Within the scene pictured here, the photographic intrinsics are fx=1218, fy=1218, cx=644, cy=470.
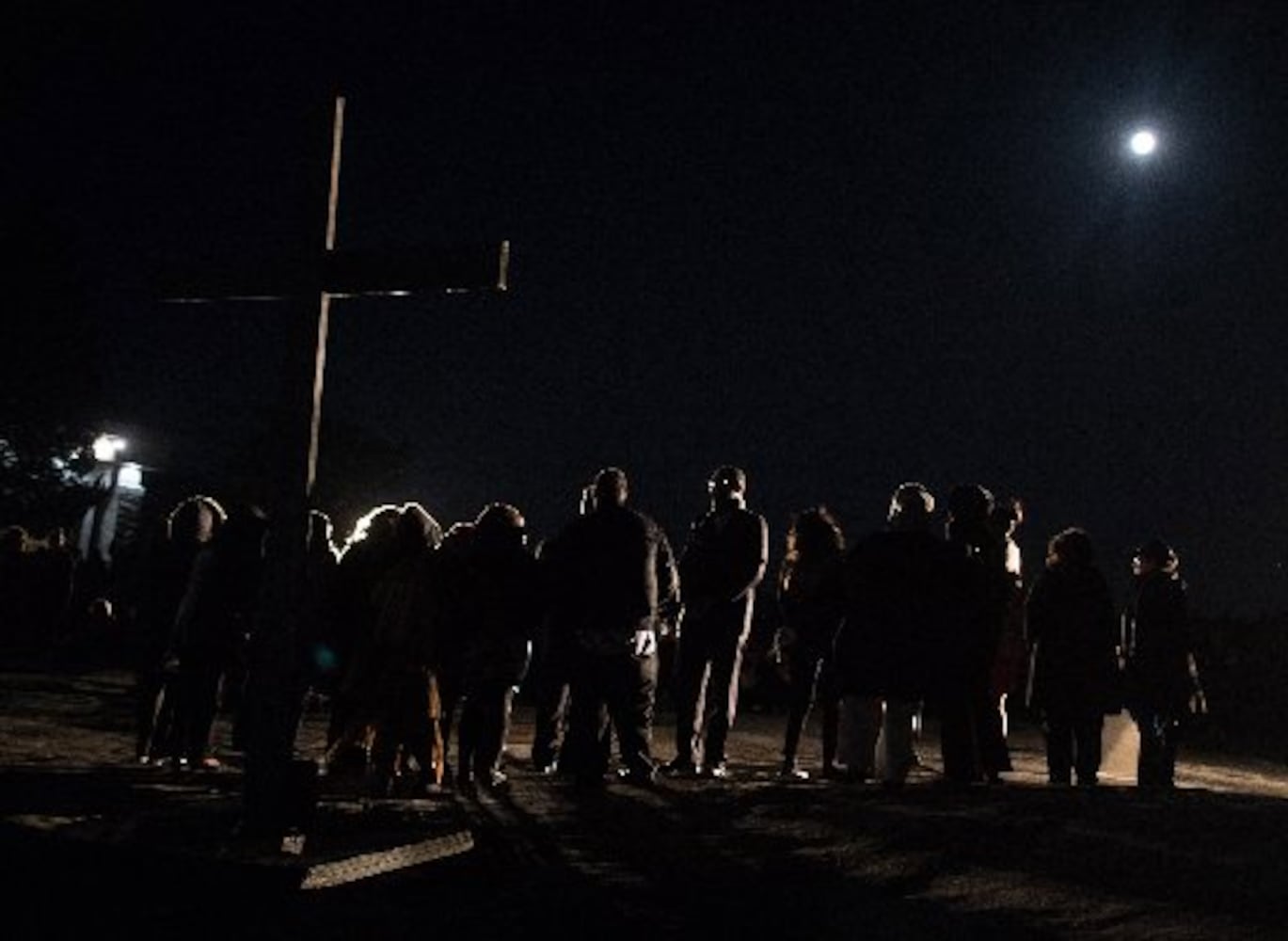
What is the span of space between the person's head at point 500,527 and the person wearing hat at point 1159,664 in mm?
4848

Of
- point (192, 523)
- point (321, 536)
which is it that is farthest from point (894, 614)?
point (192, 523)

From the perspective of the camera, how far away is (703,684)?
8.75 m

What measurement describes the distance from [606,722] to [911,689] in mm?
1997

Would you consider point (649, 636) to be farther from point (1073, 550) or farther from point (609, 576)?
point (1073, 550)

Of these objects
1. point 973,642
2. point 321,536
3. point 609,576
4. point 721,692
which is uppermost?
point 321,536

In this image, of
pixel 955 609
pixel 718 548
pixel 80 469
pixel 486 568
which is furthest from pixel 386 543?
pixel 80 469

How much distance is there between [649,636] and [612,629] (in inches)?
10.5

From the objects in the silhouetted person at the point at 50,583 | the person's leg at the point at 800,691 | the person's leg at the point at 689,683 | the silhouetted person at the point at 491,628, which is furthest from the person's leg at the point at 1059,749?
the silhouetted person at the point at 50,583

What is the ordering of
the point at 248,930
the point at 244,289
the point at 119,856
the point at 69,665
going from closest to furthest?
1. the point at 248,930
2. the point at 119,856
3. the point at 244,289
4. the point at 69,665

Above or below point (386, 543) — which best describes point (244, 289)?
above

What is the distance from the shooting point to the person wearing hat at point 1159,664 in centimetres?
927

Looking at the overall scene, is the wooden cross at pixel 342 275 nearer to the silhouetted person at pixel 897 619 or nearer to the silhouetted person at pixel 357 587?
the silhouetted person at pixel 357 587

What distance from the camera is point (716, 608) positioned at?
855 centimetres

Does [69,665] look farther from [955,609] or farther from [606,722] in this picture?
[955,609]
